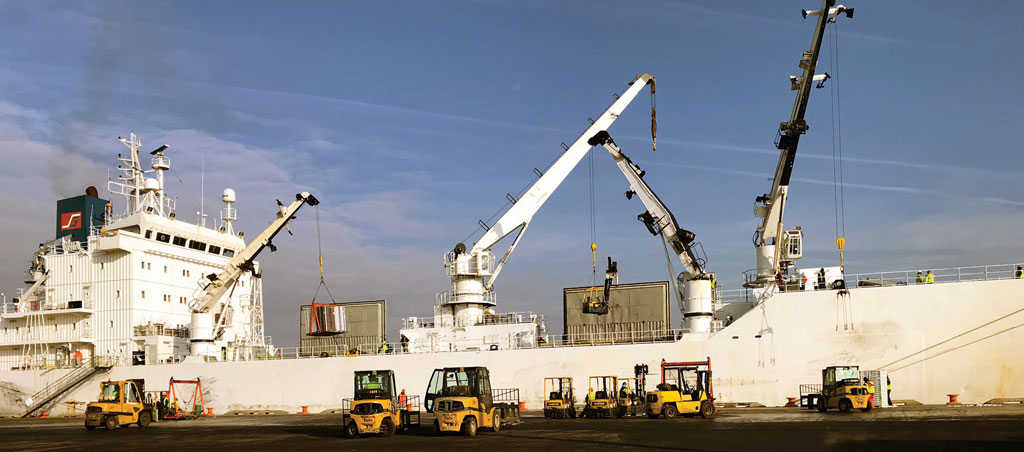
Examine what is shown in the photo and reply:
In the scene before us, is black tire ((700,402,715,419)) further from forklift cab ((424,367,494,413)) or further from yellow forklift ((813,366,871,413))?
forklift cab ((424,367,494,413))

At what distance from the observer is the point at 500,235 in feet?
131

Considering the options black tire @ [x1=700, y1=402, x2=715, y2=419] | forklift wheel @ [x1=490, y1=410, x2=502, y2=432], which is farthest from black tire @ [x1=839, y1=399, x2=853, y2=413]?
forklift wheel @ [x1=490, y1=410, x2=502, y2=432]

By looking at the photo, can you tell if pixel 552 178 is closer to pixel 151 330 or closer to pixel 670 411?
pixel 670 411

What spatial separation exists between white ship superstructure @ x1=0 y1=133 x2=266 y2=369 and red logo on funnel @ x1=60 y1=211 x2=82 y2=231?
0.18 feet

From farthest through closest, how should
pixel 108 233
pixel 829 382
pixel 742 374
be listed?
pixel 108 233 < pixel 742 374 < pixel 829 382

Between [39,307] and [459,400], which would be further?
[39,307]

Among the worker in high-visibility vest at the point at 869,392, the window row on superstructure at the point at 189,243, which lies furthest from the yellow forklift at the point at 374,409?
the window row on superstructure at the point at 189,243

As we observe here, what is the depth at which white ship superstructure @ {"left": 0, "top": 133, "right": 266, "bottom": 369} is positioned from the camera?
4362cm

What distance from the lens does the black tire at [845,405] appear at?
28.1 metres

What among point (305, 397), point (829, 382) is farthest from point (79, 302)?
point (829, 382)

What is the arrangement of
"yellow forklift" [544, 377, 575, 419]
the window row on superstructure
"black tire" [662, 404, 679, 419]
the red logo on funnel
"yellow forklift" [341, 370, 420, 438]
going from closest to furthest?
1. "yellow forklift" [341, 370, 420, 438]
2. "black tire" [662, 404, 679, 419]
3. "yellow forklift" [544, 377, 575, 419]
4. the window row on superstructure
5. the red logo on funnel

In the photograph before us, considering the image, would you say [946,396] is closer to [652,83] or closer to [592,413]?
[592,413]

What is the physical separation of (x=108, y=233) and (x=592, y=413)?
2833 cm

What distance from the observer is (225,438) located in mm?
24281
